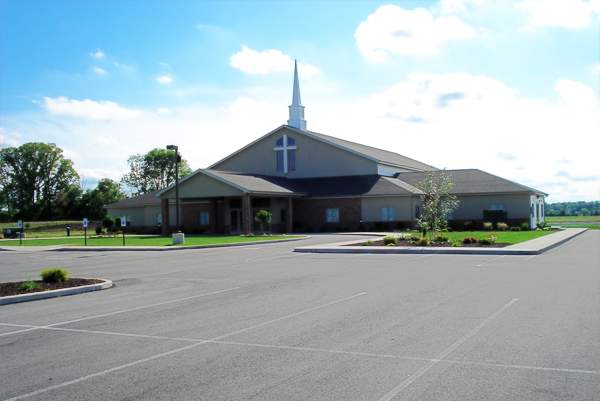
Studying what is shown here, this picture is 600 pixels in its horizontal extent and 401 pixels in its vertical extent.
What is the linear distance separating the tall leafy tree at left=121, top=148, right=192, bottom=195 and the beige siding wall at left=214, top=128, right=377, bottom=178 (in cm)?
4236

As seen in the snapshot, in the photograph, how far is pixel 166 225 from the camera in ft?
137

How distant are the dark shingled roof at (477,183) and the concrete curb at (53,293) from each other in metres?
34.8

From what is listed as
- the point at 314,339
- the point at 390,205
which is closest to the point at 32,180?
the point at 390,205

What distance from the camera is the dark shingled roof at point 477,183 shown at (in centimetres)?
4209

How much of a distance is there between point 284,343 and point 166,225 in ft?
119

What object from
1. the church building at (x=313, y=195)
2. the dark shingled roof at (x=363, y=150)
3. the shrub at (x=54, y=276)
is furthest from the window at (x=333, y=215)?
the shrub at (x=54, y=276)

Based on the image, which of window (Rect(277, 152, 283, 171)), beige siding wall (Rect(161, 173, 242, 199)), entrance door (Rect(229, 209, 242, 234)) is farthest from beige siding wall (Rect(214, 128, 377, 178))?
beige siding wall (Rect(161, 173, 242, 199))

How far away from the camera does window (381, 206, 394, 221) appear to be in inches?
1655

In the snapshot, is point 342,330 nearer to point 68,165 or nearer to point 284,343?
point 284,343

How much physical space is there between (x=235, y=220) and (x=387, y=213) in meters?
12.3

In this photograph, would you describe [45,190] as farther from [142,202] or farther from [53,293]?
[53,293]

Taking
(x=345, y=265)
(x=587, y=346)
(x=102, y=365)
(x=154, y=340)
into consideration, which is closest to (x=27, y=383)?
(x=102, y=365)

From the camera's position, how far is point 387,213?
4222 cm

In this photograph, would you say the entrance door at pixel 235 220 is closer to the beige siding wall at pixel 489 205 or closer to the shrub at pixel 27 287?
the beige siding wall at pixel 489 205
